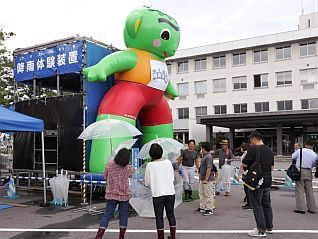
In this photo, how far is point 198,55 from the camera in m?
42.3

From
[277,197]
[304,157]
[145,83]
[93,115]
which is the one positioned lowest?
[277,197]

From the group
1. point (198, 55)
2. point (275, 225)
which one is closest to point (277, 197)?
point (275, 225)

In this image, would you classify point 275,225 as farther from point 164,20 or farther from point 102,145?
point 164,20

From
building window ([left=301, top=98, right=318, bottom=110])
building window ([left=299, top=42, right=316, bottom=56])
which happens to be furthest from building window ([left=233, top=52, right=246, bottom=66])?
building window ([left=301, top=98, right=318, bottom=110])

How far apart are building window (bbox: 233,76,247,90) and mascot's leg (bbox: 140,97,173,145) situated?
29608mm

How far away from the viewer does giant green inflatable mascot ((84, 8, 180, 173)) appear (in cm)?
988

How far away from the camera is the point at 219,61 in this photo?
137 ft

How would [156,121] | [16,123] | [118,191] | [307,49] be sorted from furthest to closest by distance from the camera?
[307,49] < [156,121] < [16,123] < [118,191]

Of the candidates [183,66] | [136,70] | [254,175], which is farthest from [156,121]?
[183,66]

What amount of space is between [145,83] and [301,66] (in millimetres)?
30943

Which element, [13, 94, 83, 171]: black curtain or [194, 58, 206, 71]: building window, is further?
[194, 58, 206, 71]: building window

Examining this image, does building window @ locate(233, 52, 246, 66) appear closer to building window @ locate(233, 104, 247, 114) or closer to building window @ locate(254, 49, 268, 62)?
building window @ locate(254, 49, 268, 62)

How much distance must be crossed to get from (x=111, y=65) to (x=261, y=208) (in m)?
5.73

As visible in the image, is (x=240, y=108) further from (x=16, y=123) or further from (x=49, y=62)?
(x=16, y=123)
